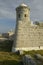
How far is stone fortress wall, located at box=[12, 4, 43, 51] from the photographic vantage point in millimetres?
28859

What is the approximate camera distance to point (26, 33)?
29219mm

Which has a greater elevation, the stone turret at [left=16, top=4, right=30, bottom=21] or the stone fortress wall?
the stone turret at [left=16, top=4, right=30, bottom=21]

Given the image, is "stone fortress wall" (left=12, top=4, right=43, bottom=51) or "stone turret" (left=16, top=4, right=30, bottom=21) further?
"stone turret" (left=16, top=4, right=30, bottom=21)

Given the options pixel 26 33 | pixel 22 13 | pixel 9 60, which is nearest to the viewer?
pixel 9 60

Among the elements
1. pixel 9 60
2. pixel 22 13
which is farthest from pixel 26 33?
pixel 9 60

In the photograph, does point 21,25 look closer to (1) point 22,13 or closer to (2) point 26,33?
(2) point 26,33

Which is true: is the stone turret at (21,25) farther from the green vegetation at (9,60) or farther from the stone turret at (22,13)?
the green vegetation at (9,60)

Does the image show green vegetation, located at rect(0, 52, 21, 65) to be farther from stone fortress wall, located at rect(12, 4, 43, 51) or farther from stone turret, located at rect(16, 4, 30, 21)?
stone turret, located at rect(16, 4, 30, 21)

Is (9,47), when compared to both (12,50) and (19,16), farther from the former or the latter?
(19,16)

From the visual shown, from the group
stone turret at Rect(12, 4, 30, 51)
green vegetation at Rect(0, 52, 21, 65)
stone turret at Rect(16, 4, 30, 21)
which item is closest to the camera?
green vegetation at Rect(0, 52, 21, 65)

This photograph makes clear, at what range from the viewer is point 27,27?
29.4m

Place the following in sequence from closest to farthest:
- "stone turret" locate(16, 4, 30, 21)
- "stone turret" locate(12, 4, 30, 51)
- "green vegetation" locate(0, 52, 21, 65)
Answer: "green vegetation" locate(0, 52, 21, 65) → "stone turret" locate(12, 4, 30, 51) → "stone turret" locate(16, 4, 30, 21)

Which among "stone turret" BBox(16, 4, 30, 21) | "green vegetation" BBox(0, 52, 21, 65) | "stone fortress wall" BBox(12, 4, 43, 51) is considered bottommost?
"green vegetation" BBox(0, 52, 21, 65)

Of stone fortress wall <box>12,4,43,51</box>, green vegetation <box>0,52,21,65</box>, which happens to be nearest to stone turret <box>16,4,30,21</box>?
stone fortress wall <box>12,4,43,51</box>
